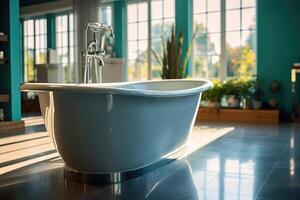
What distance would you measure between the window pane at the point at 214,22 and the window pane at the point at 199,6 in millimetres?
198

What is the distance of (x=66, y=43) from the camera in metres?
8.66

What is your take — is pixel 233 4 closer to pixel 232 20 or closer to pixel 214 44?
pixel 232 20

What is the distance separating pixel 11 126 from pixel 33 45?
4813mm

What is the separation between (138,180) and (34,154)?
1.31 meters

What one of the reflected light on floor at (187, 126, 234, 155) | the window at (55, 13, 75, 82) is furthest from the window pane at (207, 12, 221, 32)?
the window at (55, 13, 75, 82)

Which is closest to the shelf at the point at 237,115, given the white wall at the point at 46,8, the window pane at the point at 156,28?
the window pane at the point at 156,28

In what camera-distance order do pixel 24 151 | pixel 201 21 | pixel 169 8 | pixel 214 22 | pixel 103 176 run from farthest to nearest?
pixel 169 8 < pixel 201 21 < pixel 214 22 < pixel 24 151 < pixel 103 176

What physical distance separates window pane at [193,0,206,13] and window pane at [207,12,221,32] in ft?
0.65

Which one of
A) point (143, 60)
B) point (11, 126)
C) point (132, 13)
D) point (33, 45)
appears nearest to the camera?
point (11, 126)

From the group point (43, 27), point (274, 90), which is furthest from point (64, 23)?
point (274, 90)

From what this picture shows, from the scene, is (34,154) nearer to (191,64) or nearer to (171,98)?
(171,98)

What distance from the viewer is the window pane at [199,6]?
22.2 feet

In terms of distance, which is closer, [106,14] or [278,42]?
[278,42]

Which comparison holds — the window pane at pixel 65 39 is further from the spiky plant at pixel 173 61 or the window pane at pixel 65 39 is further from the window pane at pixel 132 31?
the spiky plant at pixel 173 61
